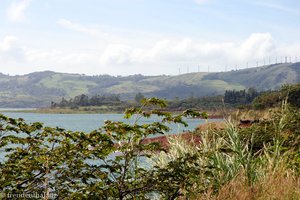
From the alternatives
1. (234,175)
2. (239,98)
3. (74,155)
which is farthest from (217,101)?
(74,155)

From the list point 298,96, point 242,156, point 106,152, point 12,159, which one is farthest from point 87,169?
point 298,96

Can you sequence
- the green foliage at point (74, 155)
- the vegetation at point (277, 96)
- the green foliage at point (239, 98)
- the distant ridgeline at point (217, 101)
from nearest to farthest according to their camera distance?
1. the green foliage at point (74, 155)
2. the vegetation at point (277, 96)
3. the distant ridgeline at point (217, 101)
4. the green foliage at point (239, 98)

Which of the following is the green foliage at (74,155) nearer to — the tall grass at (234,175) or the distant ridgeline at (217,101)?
the tall grass at (234,175)

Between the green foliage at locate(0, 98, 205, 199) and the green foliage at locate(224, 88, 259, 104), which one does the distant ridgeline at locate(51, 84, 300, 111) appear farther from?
the green foliage at locate(0, 98, 205, 199)

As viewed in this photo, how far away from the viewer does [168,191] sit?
657 centimetres

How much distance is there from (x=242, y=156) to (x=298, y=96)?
140ft

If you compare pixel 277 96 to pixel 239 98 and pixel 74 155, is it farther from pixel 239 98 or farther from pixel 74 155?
pixel 239 98

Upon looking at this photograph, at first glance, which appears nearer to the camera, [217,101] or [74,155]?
[74,155]

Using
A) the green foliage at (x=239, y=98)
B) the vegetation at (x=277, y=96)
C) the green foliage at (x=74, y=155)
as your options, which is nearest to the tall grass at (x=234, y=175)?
the green foliage at (x=74, y=155)

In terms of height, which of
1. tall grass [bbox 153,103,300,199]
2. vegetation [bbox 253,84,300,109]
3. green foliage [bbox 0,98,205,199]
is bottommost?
tall grass [bbox 153,103,300,199]

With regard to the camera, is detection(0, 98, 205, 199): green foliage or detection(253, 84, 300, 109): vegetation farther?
detection(253, 84, 300, 109): vegetation

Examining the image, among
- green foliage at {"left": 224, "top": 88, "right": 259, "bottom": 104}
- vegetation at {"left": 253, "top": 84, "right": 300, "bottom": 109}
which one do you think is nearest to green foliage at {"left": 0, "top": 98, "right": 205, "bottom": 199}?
vegetation at {"left": 253, "top": 84, "right": 300, "bottom": 109}

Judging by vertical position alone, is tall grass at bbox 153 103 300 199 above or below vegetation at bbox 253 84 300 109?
below

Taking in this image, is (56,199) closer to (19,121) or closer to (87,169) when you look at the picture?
(87,169)
